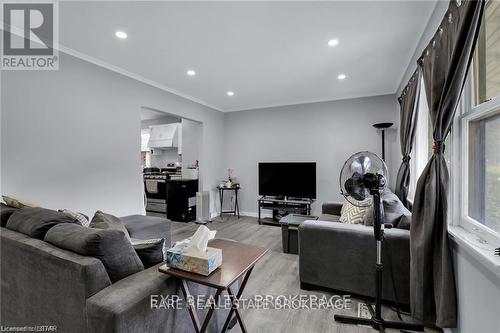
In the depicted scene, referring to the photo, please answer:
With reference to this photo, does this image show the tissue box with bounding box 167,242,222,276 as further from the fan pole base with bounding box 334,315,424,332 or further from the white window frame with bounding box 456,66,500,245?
the white window frame with bounding box 456,66,500,245

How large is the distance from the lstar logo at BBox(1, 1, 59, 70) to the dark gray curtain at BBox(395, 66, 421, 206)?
12.1 feet

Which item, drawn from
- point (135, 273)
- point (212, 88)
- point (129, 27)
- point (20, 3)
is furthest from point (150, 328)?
point (212, 88)

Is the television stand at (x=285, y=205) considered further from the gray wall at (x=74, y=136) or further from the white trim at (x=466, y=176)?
the white trim at (x=466, y=176)

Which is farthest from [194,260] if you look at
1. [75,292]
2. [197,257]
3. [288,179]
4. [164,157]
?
[164,157]

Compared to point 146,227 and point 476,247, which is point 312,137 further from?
point 476,247

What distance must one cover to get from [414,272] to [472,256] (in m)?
0.48

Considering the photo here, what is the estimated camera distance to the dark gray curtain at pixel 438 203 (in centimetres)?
139

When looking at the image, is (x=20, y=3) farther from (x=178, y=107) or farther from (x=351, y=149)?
(x=351, y=149)

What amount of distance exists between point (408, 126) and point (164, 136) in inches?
212

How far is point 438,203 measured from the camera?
154 cm

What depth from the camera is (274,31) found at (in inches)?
89.0

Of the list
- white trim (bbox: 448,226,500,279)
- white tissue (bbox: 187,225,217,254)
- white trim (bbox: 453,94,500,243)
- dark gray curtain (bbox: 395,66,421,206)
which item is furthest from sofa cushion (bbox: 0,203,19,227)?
dark gray curtain (bbox: 395,66,421,206)

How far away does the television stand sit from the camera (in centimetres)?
441

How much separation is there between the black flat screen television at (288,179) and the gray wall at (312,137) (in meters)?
0.34
